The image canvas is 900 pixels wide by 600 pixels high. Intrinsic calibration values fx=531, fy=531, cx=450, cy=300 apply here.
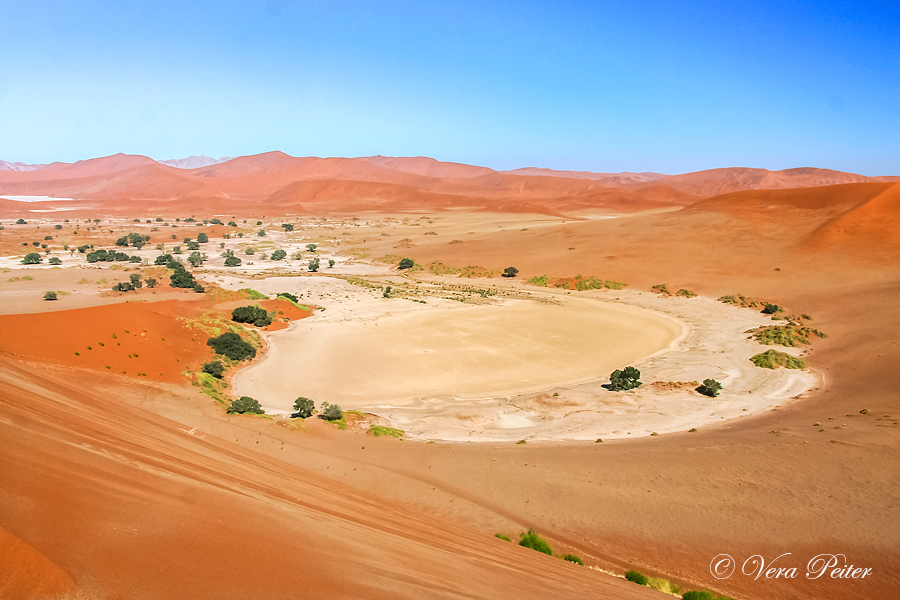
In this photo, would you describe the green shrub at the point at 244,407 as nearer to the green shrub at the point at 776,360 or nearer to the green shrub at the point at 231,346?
the green shrub at the point at 231,346

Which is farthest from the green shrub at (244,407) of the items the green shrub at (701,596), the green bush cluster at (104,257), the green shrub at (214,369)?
the green bush cluster at (104,257)

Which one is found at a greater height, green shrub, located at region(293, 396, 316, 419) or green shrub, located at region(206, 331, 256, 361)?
green shrub, located at region(206, 331, 256, 361)

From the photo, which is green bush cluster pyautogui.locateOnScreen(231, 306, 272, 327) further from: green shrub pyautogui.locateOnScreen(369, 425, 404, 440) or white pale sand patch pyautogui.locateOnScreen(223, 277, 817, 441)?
green shrub pyautogui.locateOnScreen(369, 425, 404, 440)

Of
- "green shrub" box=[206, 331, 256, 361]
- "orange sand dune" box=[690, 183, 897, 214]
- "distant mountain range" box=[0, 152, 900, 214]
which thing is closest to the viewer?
"green shrub" box=[206, 331, 256, 361]

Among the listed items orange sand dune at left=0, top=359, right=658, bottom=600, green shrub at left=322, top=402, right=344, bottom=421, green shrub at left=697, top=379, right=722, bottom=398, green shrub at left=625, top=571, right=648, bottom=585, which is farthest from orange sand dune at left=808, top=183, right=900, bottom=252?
orange sand dune at left=0, top=359, right=658, bottom=600
